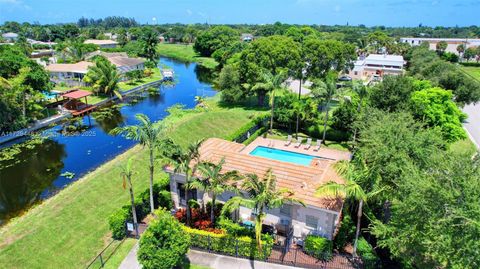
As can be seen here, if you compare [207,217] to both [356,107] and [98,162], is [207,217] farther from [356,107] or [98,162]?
[356,107]

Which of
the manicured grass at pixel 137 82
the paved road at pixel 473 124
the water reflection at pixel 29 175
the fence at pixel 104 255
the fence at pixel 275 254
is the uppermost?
the manicured grass at pixel 137 82

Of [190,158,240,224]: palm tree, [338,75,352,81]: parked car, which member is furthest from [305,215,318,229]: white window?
[338,75,352,81]: parked car

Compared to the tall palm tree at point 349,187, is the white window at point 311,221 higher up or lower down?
lower down

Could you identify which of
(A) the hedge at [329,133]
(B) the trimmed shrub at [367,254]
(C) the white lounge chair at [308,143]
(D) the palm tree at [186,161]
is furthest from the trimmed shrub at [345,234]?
(A) the hedge at [329,133]

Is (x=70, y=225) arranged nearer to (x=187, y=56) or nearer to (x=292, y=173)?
(x=292, y=173)

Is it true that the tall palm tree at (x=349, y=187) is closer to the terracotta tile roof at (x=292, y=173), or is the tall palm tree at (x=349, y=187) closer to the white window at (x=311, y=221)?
the terracotta tile roof at (x=292, y=173)

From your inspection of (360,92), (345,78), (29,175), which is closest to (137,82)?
(29,175)

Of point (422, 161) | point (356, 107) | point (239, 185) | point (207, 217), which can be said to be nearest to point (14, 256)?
point (207, 217)
